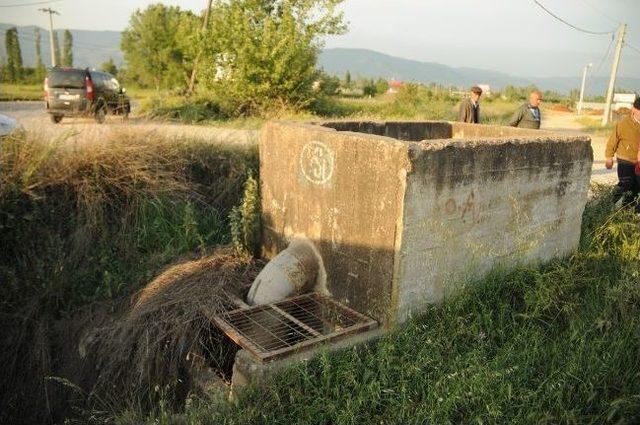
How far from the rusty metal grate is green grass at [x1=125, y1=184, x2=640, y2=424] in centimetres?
20

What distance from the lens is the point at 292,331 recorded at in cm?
409

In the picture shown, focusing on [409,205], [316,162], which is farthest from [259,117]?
[409,205]

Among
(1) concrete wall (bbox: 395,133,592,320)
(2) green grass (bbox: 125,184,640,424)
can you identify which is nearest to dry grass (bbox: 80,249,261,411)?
(2) green grass (bbox: 125,184,640,424)

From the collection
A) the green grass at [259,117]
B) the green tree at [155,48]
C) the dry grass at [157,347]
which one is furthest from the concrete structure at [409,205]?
the green tree at [155,48]

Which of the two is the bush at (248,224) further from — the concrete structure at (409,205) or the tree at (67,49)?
the tree at (67,49)

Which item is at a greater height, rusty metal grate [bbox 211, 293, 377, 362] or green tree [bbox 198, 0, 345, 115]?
green tree [bbox 198, 0, 345, 115]

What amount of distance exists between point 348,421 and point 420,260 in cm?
152

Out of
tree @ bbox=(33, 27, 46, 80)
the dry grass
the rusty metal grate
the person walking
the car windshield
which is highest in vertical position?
tree @ bbox=(33, 27, 46, 80)

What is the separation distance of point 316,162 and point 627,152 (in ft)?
16.7

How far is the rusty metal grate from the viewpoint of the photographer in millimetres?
3801

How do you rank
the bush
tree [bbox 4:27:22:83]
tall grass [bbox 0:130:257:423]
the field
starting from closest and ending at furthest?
the field
tall grass [bbox 0:130:257:423]
the bush
tree [bbox 4:27:22:83]

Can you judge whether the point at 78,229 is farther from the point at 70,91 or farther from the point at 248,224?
the point at 70,91

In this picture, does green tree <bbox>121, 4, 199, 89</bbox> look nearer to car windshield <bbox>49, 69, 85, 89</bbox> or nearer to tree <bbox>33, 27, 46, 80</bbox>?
tree <bbox>33, 27, 46, 80</bbox>

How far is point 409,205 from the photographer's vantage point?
3.87m
